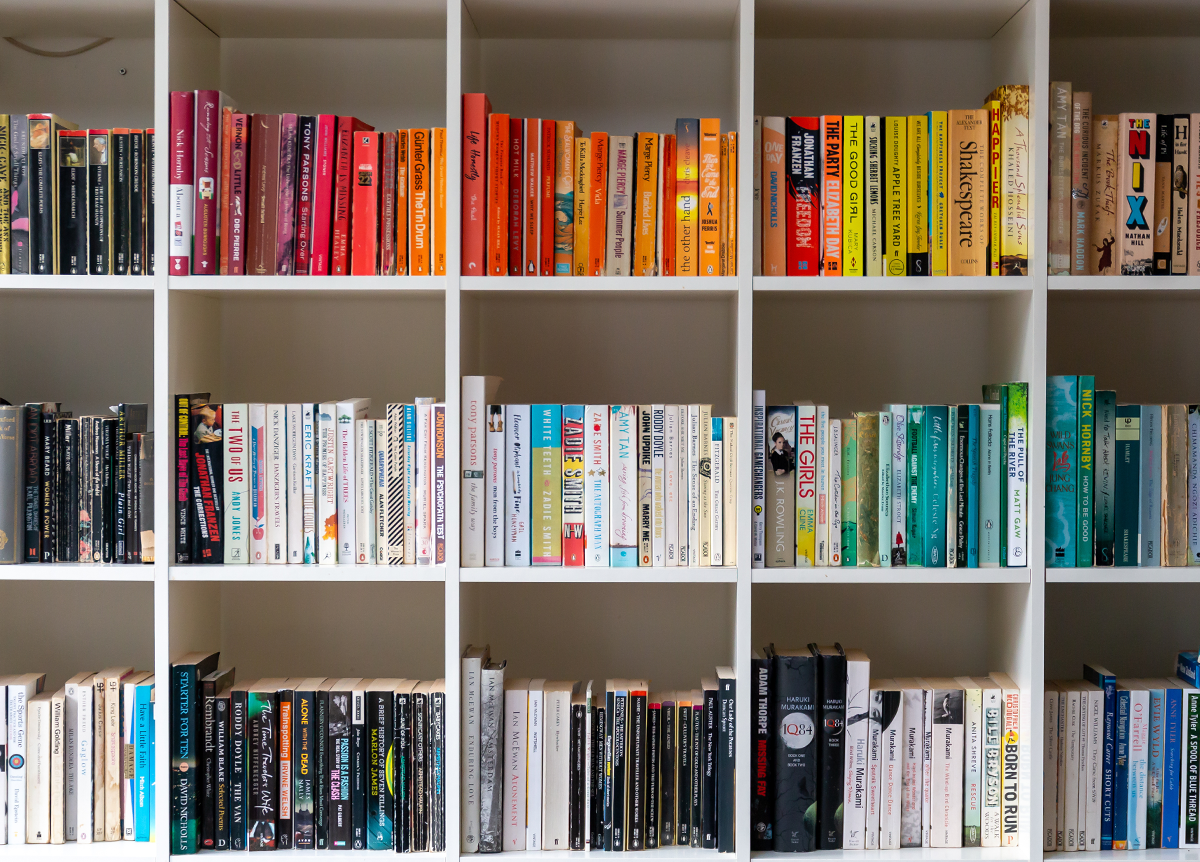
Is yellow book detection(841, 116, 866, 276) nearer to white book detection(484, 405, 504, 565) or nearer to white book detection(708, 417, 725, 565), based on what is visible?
white book detection(708, 417, 725, 565)

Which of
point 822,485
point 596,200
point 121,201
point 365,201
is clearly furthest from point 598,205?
point 121,201

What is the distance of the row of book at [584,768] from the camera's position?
1440 millimetres

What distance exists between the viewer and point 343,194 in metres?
1.45

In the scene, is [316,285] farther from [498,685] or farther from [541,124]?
[498,685]

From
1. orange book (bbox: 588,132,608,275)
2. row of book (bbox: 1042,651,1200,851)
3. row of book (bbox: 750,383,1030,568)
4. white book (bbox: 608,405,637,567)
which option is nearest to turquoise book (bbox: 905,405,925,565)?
row of book (bbox: 750,383,1030,568)

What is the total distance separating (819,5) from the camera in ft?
4.88

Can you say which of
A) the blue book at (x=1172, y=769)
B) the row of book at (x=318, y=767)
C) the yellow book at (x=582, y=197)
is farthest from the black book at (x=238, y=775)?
the blue book at (x=1172, y=769)

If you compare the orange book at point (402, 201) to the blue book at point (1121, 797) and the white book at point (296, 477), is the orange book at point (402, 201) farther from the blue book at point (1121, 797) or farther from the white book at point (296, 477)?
the blue book at point (1121, 797)

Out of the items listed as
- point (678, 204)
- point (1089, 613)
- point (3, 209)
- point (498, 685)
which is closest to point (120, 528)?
point (3, 209)

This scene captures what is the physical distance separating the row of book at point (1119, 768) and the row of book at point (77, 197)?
Result: 5.86 ft

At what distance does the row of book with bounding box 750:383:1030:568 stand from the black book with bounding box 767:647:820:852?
0.19 meters

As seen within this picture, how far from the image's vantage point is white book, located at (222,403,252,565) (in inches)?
56.9

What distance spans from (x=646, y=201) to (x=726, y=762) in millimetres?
962

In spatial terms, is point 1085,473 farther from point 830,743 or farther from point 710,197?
point 710,197
